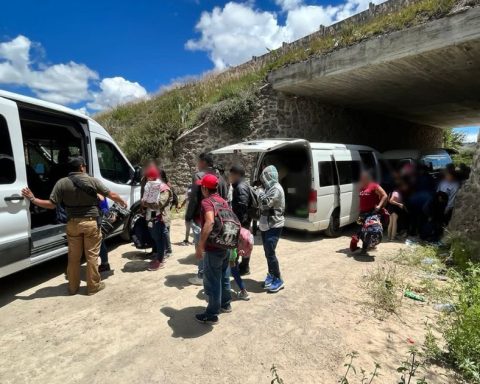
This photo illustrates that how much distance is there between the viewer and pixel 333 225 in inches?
286

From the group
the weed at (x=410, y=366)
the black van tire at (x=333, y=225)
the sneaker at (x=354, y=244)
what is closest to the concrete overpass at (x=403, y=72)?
the black van tire at (x=333, y=225)

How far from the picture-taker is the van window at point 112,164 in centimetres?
561

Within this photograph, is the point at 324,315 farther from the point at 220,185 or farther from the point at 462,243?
the point at 462,243

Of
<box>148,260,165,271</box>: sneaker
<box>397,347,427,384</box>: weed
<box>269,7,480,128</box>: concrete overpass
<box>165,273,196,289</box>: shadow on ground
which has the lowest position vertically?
<box>397,347,427,384</box>: weed

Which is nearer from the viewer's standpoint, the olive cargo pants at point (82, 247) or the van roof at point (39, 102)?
the van roof at point (39, 102)

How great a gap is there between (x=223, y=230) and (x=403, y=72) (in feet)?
24.6

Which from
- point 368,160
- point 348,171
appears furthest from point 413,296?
point 368,160

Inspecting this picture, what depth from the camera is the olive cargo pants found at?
13.4ft

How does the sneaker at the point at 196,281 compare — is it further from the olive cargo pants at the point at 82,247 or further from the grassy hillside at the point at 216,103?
the grassy hillside at the point at 216,103

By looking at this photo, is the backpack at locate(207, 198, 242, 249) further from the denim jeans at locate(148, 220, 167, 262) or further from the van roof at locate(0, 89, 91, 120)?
the van roof at locate(0, 89, 91, 120)

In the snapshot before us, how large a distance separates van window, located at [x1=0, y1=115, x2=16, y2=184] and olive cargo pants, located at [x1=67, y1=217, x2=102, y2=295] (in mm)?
810

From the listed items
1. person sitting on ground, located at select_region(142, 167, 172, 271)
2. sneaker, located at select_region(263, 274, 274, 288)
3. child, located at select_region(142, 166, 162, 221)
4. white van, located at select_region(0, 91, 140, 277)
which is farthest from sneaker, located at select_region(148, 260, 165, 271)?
sneaker, located at select_region(263, 274, 274, 288)

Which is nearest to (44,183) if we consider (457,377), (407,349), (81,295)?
(81,295)

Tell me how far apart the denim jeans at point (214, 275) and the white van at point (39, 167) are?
2.26 meters
